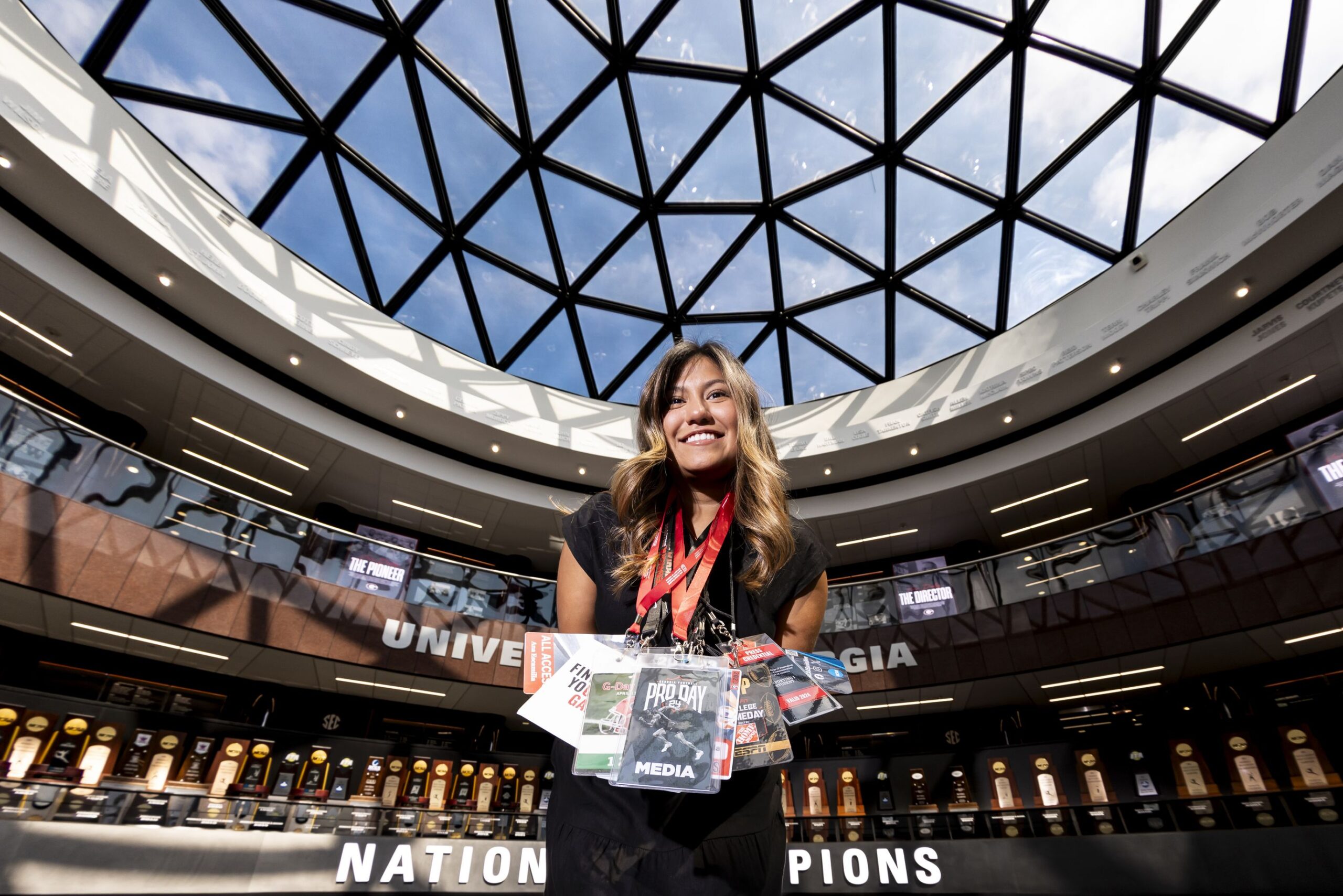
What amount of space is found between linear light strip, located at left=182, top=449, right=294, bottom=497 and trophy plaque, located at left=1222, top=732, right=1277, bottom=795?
890 inches

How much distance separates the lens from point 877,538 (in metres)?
21.3

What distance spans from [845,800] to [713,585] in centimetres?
1712

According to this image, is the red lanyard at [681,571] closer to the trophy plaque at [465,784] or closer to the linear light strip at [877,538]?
the trophy plaque at [465,784]

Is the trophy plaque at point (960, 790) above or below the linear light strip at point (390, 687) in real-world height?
below

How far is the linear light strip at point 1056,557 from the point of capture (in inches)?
541

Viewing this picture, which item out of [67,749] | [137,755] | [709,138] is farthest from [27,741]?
[709,138]

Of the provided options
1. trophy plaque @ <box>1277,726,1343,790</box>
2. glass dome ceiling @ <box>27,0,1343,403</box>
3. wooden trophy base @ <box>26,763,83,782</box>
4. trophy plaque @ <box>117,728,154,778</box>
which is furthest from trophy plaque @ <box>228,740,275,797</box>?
trophy plaque @ <box>1277,726,1343,790</box>

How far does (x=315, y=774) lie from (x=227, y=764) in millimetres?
1823

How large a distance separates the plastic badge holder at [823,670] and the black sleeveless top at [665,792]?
0.20 m

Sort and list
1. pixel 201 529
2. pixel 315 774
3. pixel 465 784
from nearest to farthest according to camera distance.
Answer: pixel 201 529
pixel 315 774
pixel 465 784

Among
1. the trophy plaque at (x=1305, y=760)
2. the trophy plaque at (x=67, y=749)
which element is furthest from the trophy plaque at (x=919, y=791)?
the trophy plaque at (x=67, y=749)

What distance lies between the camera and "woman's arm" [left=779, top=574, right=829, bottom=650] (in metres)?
1.79

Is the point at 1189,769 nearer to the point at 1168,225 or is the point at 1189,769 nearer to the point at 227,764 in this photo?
the point at 1168,225

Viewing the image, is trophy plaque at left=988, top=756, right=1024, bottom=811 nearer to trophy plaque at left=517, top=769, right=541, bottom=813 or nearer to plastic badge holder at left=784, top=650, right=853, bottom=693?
trophy plaque at left=517, top=769, right=541, bottom=813
